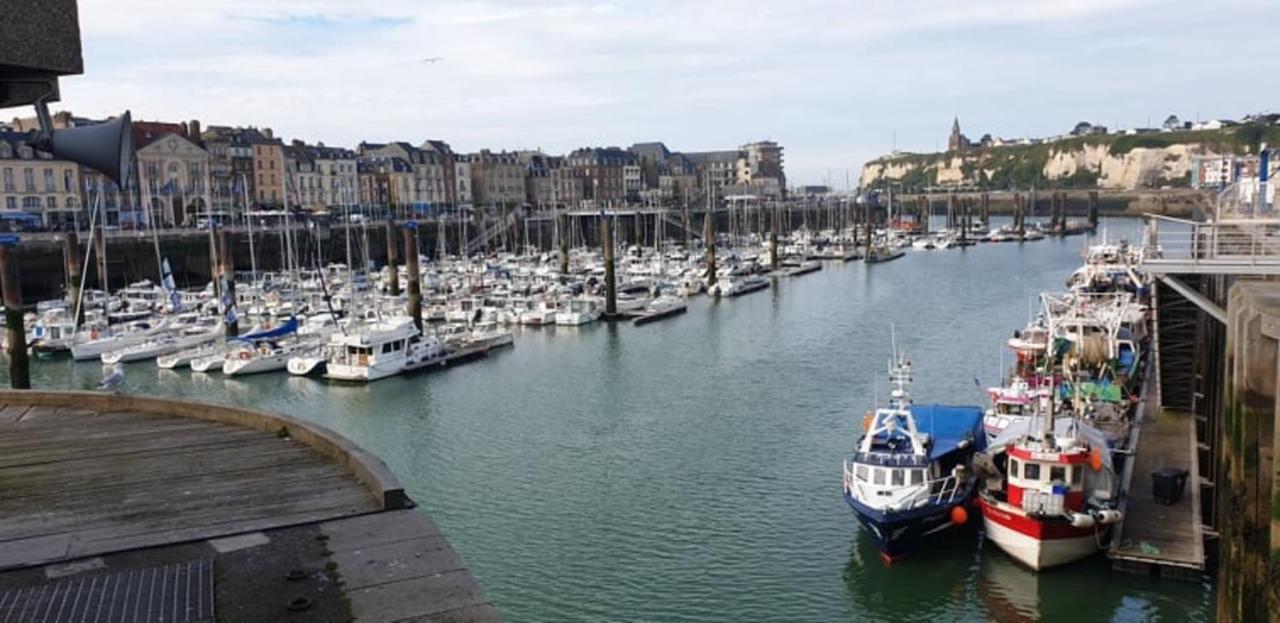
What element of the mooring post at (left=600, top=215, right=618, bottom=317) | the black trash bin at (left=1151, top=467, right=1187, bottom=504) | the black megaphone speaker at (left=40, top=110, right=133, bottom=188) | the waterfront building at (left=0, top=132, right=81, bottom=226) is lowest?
the black trash bin at (left=1151, top=467, right=1187, bottom=504)

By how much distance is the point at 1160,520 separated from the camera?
18578 millimetres

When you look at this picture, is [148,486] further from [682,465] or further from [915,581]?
[682,465]

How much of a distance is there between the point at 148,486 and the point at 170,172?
271 feet

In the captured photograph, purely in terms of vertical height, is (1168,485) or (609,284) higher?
(609,284)

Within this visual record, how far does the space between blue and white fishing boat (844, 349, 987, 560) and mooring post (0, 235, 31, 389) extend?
20796 mm

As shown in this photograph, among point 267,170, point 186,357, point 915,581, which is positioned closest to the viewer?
point 915,581

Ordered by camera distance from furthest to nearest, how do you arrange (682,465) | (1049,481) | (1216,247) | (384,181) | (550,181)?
(550,181) < (384,181) < (682,465) < (1049,481) < (1216,247)

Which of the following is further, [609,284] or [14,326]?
[609,284]

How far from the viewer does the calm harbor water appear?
17.4 metres

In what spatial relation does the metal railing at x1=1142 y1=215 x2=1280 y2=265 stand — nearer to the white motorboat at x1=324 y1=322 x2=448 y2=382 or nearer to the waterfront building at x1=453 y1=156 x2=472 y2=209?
the white motorboat at x1=324 y1=322 x2=448 y2=382

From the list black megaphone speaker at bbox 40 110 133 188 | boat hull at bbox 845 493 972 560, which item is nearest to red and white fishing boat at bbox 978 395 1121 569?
boat hull at bbox 845 493 972 560

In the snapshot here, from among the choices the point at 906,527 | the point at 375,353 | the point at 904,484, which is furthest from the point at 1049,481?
the point at 375,353

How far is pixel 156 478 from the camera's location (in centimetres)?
780

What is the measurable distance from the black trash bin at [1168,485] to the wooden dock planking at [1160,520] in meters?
0.12
